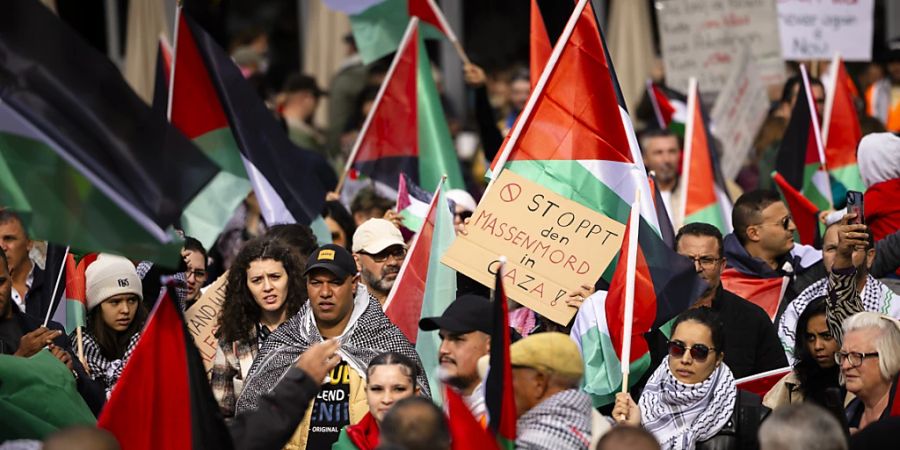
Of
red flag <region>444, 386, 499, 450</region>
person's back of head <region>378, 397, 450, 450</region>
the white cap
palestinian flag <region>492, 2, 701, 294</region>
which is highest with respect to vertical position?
palestinian flag <region>492, 2, 701, 294</region>

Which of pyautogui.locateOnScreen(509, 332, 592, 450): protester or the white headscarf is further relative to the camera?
the white headscarf

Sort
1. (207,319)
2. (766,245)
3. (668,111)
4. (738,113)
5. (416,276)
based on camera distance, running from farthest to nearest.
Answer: (668,111), (738,113), (766,245), (416,276), (207,319)

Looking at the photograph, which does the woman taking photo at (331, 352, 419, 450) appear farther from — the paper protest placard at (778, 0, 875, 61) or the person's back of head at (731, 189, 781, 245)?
the paper protest placard at (778, 0, 875, 61)

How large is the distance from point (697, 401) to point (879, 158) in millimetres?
2345

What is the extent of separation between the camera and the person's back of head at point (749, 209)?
9.25 m

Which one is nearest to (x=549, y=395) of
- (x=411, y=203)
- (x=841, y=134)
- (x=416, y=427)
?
(x=416, y=427)

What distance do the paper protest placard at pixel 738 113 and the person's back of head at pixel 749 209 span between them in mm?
3102

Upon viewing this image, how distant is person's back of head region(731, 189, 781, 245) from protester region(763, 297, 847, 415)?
1.48m

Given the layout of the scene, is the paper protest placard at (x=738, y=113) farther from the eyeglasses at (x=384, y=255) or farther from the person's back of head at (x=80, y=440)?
the person's back of head at (x=80, y=440)

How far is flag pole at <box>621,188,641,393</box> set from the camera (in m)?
7.30

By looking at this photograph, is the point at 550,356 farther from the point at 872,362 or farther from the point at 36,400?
the point at 36,400

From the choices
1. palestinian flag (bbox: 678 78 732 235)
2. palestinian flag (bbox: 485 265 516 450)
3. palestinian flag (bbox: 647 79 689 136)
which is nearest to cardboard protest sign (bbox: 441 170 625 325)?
palestinian flag (bbox: 485 265 516 450)

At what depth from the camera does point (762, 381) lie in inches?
308

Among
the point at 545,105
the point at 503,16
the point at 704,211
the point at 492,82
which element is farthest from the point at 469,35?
the point at 545,105
